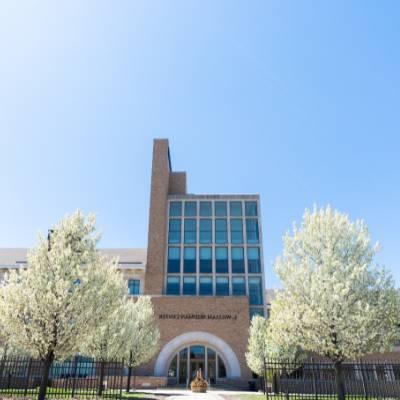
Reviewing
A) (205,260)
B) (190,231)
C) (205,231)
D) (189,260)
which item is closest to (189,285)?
(189,260)

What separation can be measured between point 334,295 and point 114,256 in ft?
116

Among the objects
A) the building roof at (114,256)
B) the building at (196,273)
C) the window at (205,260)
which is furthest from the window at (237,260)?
the building roof at (114,256)

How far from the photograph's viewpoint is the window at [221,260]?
141 ft

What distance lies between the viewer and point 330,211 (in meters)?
14.2

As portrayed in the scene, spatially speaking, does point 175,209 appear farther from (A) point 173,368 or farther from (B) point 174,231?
(A) point 173,368

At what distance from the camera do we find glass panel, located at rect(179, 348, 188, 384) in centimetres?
3450

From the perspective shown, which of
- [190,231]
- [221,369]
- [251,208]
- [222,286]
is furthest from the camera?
[251,208]

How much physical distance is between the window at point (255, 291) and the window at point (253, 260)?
38.7 inches

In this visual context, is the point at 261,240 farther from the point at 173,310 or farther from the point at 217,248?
the point at 173,310

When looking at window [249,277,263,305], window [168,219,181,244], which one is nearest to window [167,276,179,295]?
window [168,219,181,244]

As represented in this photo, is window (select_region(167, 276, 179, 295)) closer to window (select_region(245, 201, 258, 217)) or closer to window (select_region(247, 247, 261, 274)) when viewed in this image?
window (select_region(247, 247, 261, 274))

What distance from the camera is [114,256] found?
43906mm

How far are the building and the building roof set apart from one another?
0.13 m

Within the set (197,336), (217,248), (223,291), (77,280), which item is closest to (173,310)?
(197,336)
